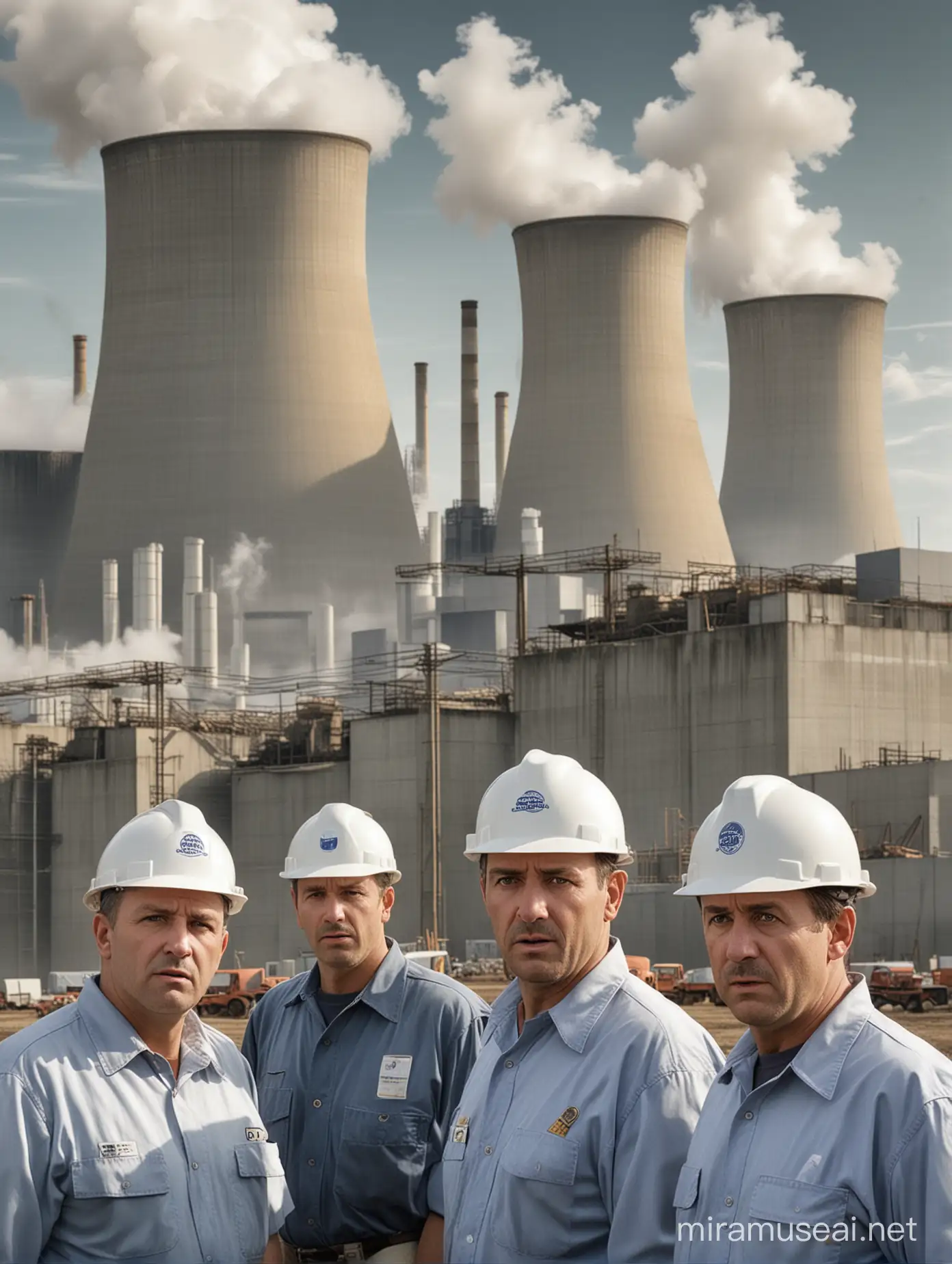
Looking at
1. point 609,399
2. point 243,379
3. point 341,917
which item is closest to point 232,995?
point 243,379

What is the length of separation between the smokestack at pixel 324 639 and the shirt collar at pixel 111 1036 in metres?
40.8

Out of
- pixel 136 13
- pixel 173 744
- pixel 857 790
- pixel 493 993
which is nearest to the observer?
pixel 493 993

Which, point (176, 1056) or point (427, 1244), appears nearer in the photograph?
point (176, 1056)

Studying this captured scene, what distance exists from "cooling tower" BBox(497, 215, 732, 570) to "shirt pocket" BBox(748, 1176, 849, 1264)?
4008cm

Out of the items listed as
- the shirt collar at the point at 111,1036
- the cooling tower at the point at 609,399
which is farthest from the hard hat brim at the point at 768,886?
the cooling tower at the point at 609,399

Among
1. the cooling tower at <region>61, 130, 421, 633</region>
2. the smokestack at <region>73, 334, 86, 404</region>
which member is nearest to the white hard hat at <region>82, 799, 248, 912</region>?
the cooling tower at <region>61, 130, 421, 633</region>

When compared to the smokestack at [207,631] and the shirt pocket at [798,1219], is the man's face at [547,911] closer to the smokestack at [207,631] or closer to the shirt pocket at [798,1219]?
the shirt pocket at [798,1219]

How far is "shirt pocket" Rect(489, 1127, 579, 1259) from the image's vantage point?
3.53 meters

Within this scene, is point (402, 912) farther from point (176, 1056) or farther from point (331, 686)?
point (176, 1056)

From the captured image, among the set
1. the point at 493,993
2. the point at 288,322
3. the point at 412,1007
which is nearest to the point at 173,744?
the point at 288,322

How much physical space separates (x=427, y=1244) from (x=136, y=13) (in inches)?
1740

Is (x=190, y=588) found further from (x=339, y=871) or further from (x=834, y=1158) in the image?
(x=834, y=1158)

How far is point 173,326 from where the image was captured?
142 ft

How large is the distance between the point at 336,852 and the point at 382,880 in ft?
0.43
